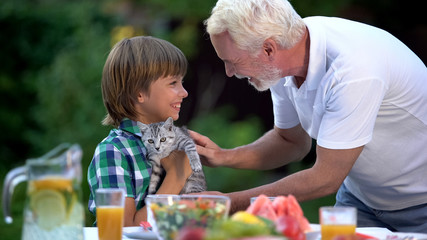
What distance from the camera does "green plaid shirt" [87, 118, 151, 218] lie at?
8.46 feet

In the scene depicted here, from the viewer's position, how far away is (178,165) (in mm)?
2803

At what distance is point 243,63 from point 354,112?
587mm

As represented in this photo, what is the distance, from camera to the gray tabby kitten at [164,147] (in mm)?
2766

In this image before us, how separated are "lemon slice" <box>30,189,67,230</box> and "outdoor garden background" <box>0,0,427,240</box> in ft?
17.4

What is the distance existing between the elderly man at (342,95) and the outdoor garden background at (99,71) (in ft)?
13.2

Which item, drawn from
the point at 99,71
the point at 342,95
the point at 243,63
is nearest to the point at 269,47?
the point at 243,63

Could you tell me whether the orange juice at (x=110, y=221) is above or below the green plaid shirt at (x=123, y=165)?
above

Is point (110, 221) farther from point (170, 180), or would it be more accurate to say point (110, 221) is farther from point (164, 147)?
point (164, 147)

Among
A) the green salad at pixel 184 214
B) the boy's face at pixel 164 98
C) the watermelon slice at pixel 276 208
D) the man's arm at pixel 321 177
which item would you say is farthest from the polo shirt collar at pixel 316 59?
the green salad at pixel 184 214

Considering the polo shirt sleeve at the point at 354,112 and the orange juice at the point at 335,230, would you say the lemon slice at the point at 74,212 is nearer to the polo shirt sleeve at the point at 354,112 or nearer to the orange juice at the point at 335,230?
the orange juice at the point at 335,230

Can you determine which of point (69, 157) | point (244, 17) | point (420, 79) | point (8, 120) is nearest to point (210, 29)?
point (244, 17)

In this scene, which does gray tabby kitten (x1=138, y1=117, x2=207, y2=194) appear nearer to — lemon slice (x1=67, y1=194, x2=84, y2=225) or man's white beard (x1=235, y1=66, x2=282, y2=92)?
man's white beard (x1=235, y1=66, x2=282, y2=92)

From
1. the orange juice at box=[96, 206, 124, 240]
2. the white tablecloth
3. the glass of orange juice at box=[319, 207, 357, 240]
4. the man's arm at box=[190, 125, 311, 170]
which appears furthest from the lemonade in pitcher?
the man's arm at box=[190, 125, 311, 170]

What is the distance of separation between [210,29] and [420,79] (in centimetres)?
97
